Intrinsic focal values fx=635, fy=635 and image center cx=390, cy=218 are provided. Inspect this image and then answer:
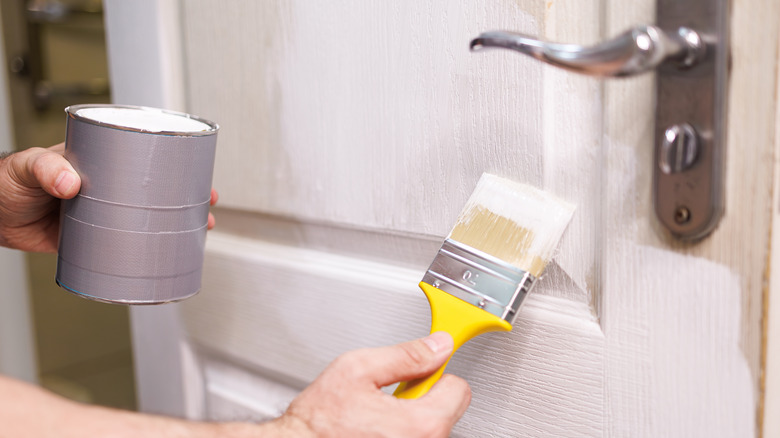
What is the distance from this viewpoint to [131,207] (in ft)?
1.41

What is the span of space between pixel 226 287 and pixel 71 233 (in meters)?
0.20

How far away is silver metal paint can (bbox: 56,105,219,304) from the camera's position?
1.39 ft

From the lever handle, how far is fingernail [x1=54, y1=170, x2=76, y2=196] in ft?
0.98

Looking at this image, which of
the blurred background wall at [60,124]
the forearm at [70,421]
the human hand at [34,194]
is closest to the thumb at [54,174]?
the human hand at [34,194]

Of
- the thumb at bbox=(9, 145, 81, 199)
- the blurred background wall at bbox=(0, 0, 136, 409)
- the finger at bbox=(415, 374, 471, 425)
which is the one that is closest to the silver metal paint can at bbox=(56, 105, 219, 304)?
the thumb at bbox=(9, 145, 81, 199)

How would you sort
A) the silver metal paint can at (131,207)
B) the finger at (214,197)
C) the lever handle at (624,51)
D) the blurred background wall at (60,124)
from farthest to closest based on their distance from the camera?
1. the blurred background wall at (60,124)
2. the finger at (214,197)
3. the silver metal paint can at (131,207)
4. the lever handle at (624,51)

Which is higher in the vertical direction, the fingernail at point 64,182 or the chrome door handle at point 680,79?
the chrome door handle at point 680,79

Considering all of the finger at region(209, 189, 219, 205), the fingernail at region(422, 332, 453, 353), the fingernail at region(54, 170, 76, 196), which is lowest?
the fingernail at region(422, 332, 453, 353)

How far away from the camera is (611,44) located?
303 millimetres

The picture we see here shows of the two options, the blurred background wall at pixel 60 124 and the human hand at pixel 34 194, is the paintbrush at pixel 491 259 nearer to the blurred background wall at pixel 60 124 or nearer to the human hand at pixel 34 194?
the human hand at pixel 34 194

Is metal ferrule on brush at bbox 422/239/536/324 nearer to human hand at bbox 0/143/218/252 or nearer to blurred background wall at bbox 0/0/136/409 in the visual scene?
human hand at bbox 0/143/218/252

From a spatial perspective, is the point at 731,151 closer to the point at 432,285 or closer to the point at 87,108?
the point at 432,285

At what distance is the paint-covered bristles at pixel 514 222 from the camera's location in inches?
15.0

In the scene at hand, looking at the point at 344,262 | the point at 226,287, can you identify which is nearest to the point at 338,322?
the point at 344,262
